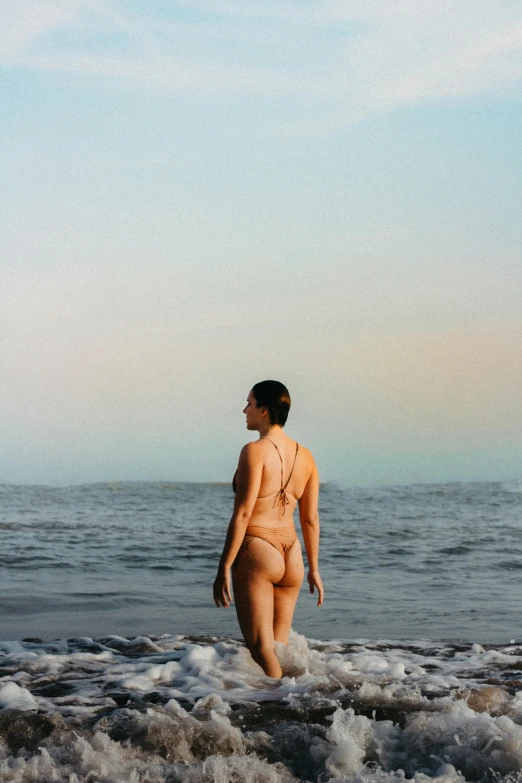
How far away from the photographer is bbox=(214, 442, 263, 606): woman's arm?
5969mm

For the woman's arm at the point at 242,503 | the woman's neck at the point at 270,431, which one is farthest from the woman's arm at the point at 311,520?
the woman's arm at the point at 242,503

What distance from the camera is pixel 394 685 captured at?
19.6ft

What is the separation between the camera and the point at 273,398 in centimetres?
623

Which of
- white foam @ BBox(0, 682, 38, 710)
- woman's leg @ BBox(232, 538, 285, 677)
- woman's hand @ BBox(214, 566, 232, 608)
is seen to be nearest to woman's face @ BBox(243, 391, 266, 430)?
woman's leg @ BBox(232, 538, 285, 677)

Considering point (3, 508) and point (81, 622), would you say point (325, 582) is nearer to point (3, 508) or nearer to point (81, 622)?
point (81, 622)

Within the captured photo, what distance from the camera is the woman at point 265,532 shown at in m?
6.06

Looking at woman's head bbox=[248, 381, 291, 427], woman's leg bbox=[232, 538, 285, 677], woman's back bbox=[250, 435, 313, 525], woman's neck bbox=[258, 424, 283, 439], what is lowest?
woman's leg bbox=[232, 538, 285, 677]

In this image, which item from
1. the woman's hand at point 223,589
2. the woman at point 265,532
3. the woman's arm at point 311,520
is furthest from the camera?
the woman's arm at point 311,520

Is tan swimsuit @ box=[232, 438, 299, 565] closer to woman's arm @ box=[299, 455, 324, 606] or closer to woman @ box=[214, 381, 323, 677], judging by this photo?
woman @ box=[214, 381, 323, 677]

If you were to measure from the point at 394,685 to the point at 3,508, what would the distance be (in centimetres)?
2144

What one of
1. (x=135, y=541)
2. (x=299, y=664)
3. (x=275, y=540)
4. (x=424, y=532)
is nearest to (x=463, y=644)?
(x=299, y=664)

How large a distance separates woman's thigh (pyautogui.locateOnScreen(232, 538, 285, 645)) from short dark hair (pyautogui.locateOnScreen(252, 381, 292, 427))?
0.91 metres

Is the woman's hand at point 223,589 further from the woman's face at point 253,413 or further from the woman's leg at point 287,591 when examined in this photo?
the woman's face at point 253,413

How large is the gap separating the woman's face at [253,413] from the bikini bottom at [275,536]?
739mm
